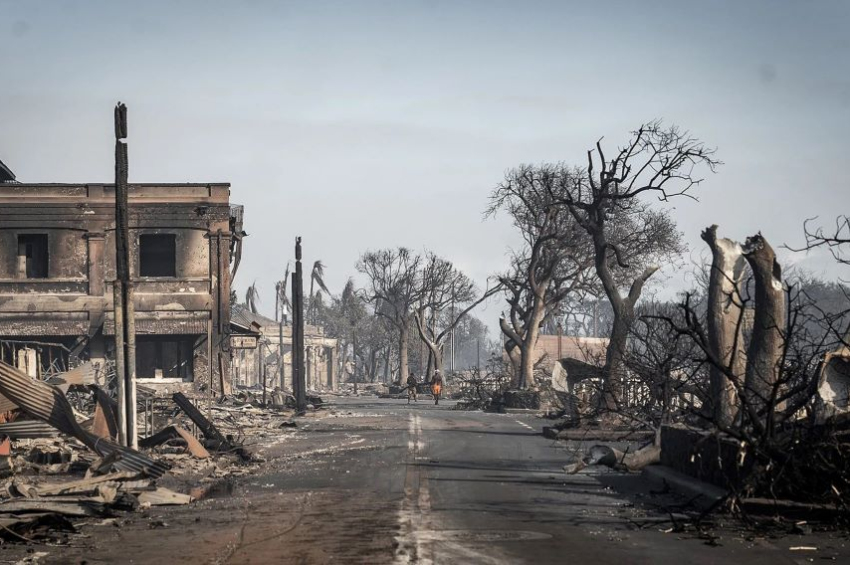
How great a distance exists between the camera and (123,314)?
22578mm

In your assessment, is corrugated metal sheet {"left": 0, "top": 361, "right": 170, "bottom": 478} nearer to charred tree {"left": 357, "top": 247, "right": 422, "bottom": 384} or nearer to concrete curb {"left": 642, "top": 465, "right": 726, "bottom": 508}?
concrete curb {"left": 642, "top": 465, "right": 726, "bottom": 508}

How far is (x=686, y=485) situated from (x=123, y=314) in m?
11.7

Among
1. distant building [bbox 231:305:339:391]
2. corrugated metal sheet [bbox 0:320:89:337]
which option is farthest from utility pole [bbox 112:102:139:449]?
distant building [bbox 231:305:339:391]

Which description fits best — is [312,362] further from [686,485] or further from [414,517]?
[414,517]

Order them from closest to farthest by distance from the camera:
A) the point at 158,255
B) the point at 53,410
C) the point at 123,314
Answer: the point at 53,410 < the point at 123,314 < the point at 158,255

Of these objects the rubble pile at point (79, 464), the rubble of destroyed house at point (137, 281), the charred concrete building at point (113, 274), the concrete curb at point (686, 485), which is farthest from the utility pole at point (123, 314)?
the charred concrete building at point (113, 274)

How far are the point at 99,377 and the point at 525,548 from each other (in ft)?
110

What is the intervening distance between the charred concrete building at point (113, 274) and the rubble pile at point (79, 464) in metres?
20.1

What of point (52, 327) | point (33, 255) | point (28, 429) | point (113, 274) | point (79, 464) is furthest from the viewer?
point (33, 255)

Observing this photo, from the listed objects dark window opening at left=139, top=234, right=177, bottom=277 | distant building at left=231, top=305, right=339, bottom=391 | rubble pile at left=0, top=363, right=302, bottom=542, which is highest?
dark window opening at left=139, top=234, right=177, bottom=277

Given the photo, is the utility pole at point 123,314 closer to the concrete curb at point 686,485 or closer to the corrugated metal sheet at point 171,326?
the concrete curb at point 686,485

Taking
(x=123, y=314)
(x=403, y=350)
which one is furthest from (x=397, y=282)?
(x=123, y=314)

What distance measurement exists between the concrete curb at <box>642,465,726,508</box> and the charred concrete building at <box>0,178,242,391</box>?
1262 inches

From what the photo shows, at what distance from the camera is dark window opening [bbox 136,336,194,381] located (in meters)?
49.2
